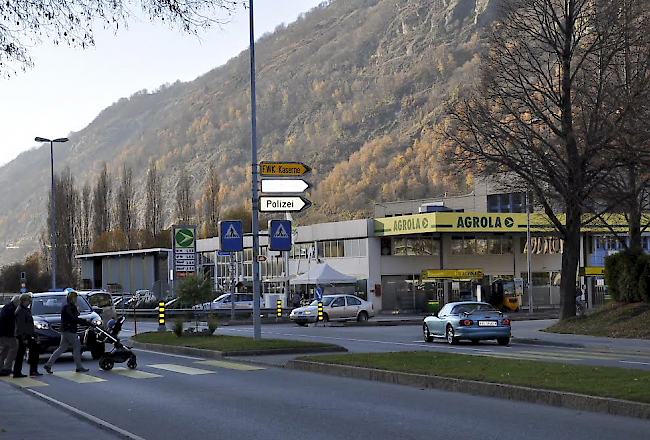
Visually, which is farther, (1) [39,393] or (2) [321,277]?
(2) [321,277]

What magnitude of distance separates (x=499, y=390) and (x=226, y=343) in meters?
12.8

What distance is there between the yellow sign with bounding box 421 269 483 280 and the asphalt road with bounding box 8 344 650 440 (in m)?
49.4

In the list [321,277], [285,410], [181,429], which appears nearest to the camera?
[181,429]

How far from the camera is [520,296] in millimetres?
68438

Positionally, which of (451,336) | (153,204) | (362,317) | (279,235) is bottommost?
(362,317)

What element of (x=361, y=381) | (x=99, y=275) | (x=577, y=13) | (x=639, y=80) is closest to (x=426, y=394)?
(x=361, y=381)

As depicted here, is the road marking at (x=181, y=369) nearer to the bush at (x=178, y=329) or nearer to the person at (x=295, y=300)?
the bush at (x=178, y=329)

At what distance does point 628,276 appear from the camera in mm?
35656

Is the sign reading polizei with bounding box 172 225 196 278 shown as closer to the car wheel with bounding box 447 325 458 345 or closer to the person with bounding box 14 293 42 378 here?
the car wheel with bounding box 447 325 458 345

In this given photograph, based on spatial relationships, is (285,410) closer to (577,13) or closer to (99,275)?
(577,13)

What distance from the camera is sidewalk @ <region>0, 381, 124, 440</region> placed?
1062 centimetres

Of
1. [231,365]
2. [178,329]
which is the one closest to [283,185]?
[231,365]

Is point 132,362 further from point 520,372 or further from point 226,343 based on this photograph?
point 520,372

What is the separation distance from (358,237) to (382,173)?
410 feet
